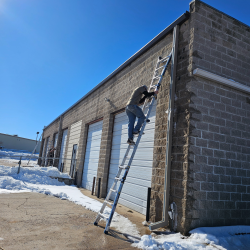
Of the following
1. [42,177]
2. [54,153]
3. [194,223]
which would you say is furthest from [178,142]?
[54,153]

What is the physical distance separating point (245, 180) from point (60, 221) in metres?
4.56

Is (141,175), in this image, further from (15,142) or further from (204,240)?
(15,142)

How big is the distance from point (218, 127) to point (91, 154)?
6.82 metres

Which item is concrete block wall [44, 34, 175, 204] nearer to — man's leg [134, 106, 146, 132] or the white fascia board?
man's leg [134, 106, 146, 132]

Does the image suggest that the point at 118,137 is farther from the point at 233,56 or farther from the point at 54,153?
the point at 54,153

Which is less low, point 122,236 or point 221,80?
point 221,80

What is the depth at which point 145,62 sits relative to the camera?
6.93 metres

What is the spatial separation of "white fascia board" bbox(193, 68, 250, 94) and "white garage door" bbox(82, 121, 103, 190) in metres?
5.92

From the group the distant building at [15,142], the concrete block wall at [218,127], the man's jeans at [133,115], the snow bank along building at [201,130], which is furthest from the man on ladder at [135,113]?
the distant building at [15,142]

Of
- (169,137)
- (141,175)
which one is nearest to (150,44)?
(169,137)

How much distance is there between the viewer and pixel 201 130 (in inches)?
180

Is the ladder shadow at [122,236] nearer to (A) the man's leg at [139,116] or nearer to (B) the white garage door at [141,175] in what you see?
(B) the white garage door at [141,175]

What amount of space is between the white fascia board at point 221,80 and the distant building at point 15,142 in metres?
38.6

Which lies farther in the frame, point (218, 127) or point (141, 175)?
point (141, 175)
